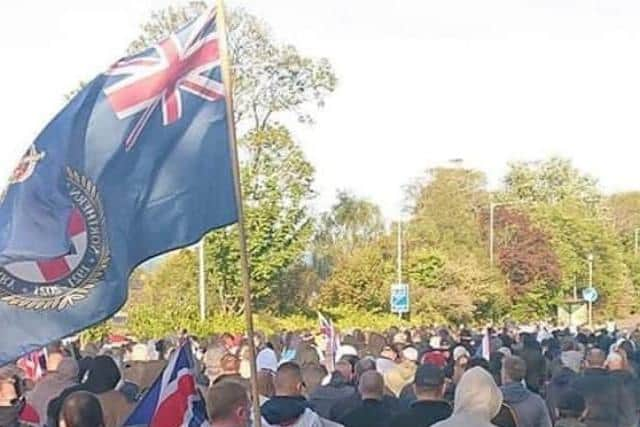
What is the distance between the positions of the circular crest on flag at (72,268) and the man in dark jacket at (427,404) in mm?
2755

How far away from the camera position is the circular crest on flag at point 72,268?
6.61 meters

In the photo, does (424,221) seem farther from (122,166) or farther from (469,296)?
(122,166)

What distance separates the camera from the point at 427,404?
8922 mm

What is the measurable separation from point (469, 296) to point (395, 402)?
59226 mm

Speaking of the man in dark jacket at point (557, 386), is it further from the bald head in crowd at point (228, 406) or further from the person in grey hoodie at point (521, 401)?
the bald head in crowd at point (228, 406)

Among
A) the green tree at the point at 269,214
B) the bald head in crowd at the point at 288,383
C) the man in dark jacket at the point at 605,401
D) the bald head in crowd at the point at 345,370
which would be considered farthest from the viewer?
the green tree at the point at 269,214

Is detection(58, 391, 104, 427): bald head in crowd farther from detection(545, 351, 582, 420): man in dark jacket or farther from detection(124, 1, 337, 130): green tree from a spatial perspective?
detection(124, 1, 337, 130): green tree

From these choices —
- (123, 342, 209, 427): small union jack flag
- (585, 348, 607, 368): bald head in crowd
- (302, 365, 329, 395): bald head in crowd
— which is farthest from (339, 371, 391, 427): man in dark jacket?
(585, 348, 607, 368): bald head in crowd

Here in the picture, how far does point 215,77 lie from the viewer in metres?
7.20

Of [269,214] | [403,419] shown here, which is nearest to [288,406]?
[403,419]

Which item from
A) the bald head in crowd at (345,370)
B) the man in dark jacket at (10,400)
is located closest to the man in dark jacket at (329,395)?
the bald head in crowd at (345,370)

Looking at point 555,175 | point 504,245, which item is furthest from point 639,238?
point 504,245

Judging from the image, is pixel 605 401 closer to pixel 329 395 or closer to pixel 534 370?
pixel 329 395

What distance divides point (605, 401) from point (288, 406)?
134 inches
